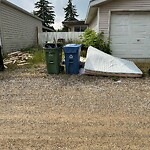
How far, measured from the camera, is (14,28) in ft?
47.3

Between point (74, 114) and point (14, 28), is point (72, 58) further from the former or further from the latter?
point (14, 28)

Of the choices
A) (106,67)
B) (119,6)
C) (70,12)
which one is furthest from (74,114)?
(70,12)

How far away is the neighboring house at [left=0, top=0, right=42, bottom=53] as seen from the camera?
490 inches

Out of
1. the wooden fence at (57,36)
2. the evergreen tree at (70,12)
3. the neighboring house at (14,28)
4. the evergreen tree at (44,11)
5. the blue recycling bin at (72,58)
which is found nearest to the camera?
the blue recycling bin at (72,58)

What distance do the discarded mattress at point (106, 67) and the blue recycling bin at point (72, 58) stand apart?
1.45 feet

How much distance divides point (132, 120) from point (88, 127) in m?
0.90

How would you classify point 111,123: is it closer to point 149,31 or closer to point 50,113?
point 50,113

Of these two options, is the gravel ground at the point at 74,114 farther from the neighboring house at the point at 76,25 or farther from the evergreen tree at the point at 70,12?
the evergreen tree at the point at 70,12

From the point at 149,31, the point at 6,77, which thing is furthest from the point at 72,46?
the point at 149,31

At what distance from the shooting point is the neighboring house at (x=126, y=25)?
32.9 ft

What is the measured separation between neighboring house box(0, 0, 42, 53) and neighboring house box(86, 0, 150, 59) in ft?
18.6

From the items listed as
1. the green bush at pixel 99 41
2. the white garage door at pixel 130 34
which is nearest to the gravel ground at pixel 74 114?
the green bush at pixel 99 41

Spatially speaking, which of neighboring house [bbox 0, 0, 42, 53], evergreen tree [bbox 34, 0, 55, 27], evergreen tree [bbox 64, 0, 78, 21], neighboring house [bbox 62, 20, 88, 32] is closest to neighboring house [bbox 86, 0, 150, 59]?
neighboring house [bbox 0, 0, 42, 53]

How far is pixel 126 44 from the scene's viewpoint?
10531mm
